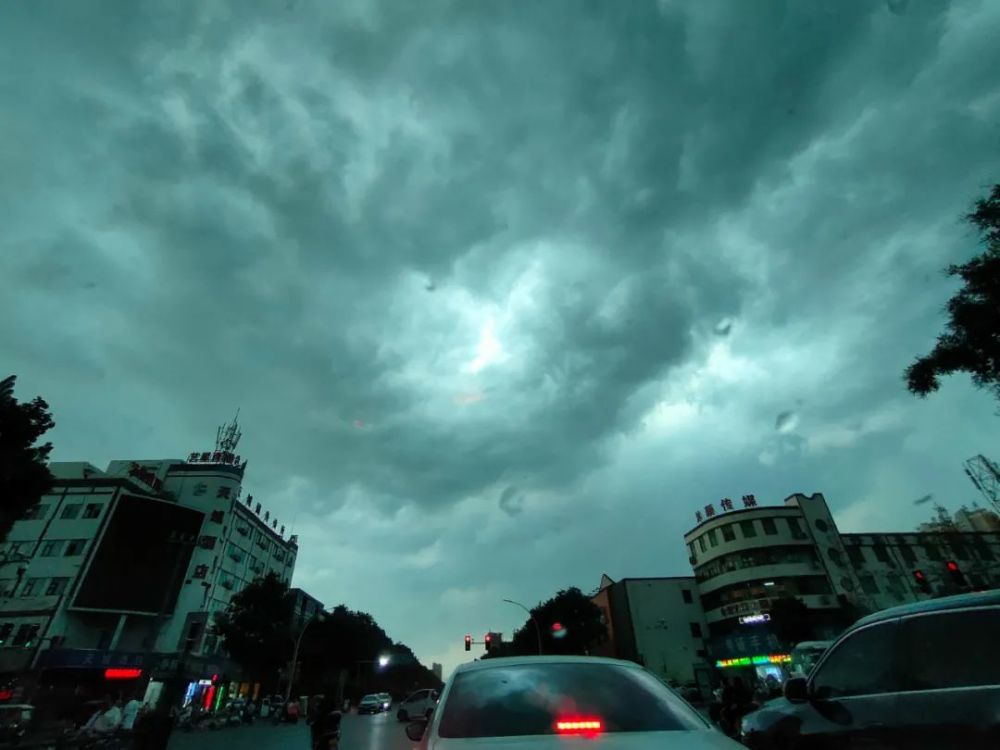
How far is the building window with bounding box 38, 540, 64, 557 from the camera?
43125 mm

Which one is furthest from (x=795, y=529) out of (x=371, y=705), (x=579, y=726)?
(x=579, y=726)

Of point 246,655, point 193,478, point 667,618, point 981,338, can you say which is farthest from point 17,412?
point 667,618

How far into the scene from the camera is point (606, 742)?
1.97 m

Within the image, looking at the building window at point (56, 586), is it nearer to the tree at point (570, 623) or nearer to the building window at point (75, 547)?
the building window at point (75, 547)

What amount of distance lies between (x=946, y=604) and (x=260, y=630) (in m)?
50.7

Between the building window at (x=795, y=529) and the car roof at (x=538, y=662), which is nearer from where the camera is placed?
the car roof at (x=538, y=662)

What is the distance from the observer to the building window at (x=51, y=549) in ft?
141

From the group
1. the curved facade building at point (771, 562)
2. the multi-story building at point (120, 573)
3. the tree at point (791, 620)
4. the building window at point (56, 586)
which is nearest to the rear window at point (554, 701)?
the multi-story building at point (120, 573)

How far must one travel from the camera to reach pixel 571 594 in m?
55.2

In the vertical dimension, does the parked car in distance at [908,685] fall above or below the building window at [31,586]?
below

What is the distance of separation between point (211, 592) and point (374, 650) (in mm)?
28313

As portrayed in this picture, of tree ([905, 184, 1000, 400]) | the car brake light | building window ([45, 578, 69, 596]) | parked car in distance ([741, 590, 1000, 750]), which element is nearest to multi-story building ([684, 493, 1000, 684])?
tree ([905, 184, 1000, 400])

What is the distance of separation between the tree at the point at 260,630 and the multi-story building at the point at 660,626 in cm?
3539

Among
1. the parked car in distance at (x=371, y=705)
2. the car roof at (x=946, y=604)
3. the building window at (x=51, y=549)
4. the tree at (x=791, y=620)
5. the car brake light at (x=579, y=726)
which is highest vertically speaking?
the building window at (x=51, y=549)
